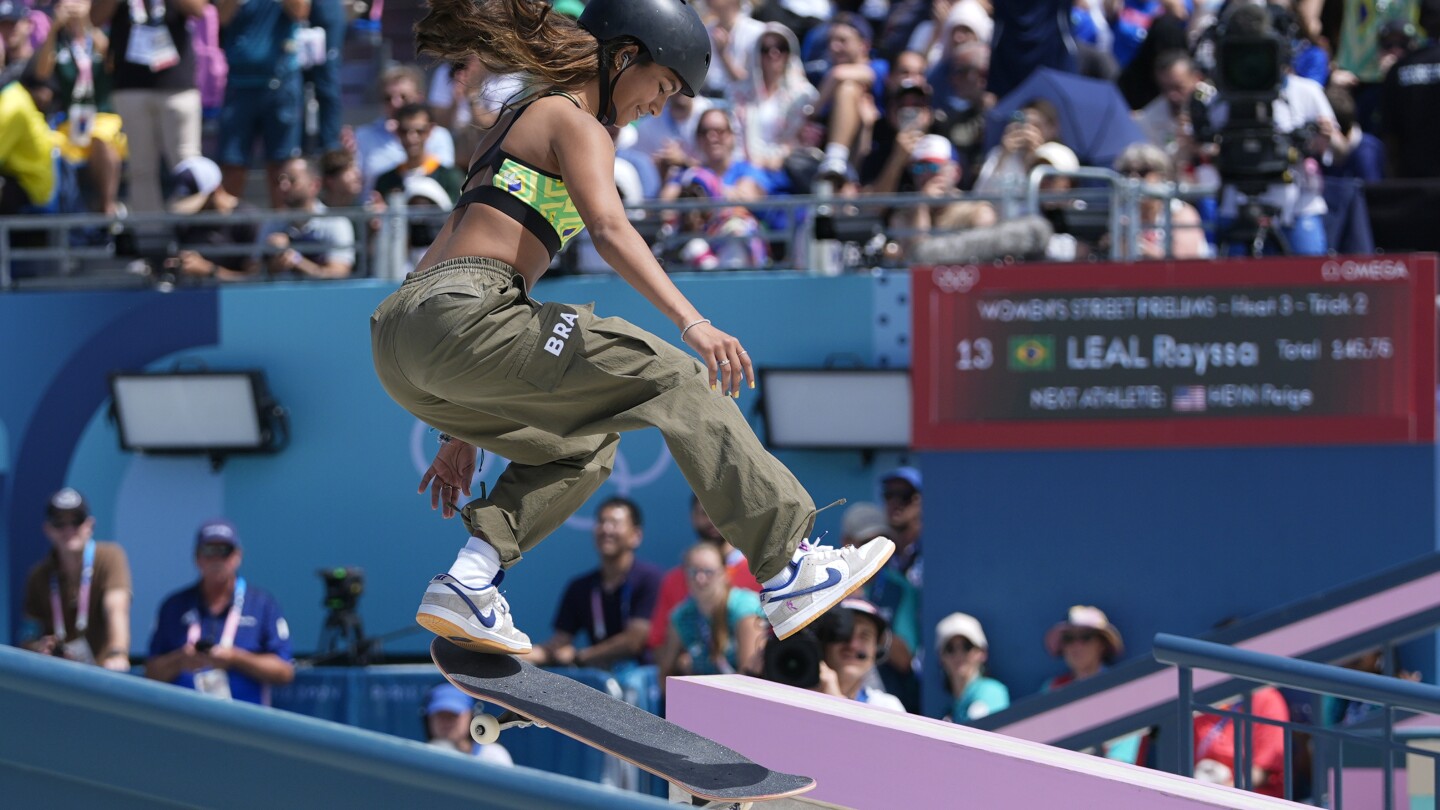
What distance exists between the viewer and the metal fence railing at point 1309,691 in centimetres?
476

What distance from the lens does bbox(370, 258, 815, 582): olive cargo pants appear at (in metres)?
A: 3.73

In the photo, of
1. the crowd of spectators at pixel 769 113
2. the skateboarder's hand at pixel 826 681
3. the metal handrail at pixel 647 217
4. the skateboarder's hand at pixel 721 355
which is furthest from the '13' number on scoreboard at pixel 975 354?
the skateboarder's hand at pixel 721 355

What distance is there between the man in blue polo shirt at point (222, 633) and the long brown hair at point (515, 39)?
15.7ft

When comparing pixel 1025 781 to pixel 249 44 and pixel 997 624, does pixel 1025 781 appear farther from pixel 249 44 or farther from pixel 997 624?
pixel 249 44

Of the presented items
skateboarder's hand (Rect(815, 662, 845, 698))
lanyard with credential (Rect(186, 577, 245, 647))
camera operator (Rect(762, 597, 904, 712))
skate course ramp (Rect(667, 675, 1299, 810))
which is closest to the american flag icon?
camera operator (Rect(762, 597, 904, 712))

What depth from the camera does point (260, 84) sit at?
10484 mm

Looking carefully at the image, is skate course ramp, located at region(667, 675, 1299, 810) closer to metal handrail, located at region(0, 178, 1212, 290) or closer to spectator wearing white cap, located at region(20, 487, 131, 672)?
metal handrail, located at region(0, 178, 1212, 290)

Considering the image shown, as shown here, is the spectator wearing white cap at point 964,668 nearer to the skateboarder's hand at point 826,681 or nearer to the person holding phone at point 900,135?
the skateboarder's hand at point 826,681

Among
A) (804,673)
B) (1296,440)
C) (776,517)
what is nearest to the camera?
(776,517)

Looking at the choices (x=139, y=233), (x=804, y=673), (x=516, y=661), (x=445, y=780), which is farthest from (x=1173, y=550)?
(x=445, y=780)

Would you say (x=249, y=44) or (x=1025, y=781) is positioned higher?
(x=249, y=44)

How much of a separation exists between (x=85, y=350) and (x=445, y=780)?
8.23m

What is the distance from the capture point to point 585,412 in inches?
152

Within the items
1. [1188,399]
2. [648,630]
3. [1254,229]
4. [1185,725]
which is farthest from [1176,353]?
[1185,725]
